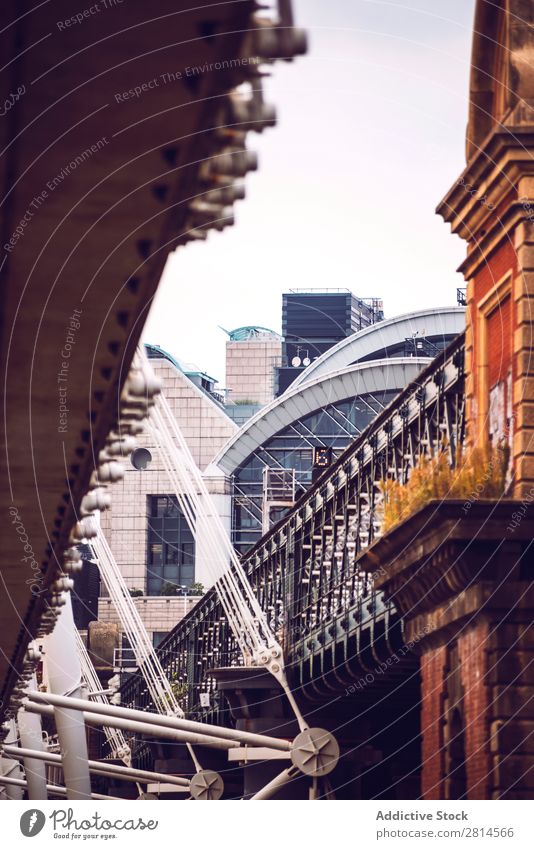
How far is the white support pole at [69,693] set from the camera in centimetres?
4544

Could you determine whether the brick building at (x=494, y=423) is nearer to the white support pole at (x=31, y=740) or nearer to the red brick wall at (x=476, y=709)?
the red brick wall at (x=476, y=709)

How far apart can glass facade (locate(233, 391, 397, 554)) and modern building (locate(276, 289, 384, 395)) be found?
15.5m

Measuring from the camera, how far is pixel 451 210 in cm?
3125

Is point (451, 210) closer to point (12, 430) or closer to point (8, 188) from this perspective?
point (12, 430)

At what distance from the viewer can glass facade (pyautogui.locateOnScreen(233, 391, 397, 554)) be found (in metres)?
102

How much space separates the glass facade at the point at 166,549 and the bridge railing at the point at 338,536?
108 feet

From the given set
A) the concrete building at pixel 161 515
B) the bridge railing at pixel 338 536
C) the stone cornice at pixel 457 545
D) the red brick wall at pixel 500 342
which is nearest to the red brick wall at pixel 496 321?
the red brick wall at pixel 500 342

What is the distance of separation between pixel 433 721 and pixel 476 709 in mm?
3230

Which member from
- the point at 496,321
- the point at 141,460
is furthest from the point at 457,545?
the point at 141,460

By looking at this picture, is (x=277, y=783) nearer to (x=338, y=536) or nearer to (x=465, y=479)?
(x=338, y=536)

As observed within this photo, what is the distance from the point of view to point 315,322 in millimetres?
125875

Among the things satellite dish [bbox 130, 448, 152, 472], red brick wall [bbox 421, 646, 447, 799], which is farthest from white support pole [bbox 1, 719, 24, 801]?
satellite dish [bbox 130, 448, 152, 472]
